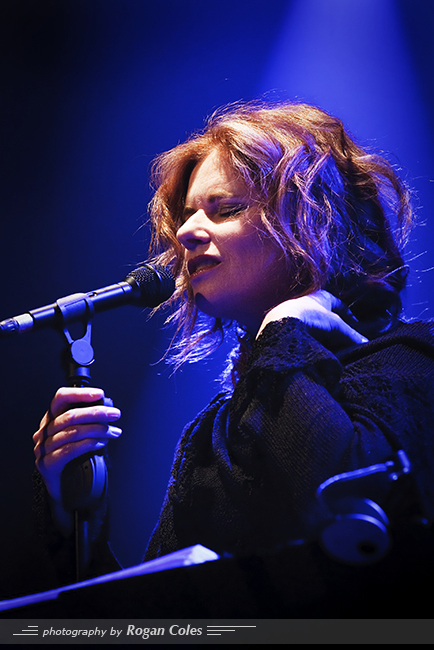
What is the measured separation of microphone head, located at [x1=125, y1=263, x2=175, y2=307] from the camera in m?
1.21

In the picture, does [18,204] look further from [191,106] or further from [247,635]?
[247,635]

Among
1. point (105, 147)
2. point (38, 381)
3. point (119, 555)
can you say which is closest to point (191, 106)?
point (105, 147)

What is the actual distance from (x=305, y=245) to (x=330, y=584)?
2.89ft

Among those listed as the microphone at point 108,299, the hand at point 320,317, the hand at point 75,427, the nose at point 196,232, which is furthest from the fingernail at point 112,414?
the nose at point 196,232

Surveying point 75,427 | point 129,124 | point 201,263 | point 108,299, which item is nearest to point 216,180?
point 201,263

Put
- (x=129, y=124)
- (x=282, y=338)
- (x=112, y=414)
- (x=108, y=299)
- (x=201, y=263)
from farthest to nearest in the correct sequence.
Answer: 1. (x=129, y=124)
2. (x=201, y=263)
3. (x=108, y=299)
4. (x=112, y=414)
5. (x=282, y=338)

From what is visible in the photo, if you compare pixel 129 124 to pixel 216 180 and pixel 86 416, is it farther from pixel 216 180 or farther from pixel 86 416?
pixel 86 416

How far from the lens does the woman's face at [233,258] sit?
3.96ft

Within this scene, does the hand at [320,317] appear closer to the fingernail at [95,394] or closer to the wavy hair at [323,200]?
the wavy hair at [323,200]

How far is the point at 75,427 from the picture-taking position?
3.33ft

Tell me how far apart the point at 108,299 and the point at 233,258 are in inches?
12.0

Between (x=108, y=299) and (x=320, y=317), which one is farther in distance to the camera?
(x=108, y=299)

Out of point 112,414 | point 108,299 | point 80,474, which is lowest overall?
point 80,474

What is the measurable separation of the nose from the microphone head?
0.09 metres
